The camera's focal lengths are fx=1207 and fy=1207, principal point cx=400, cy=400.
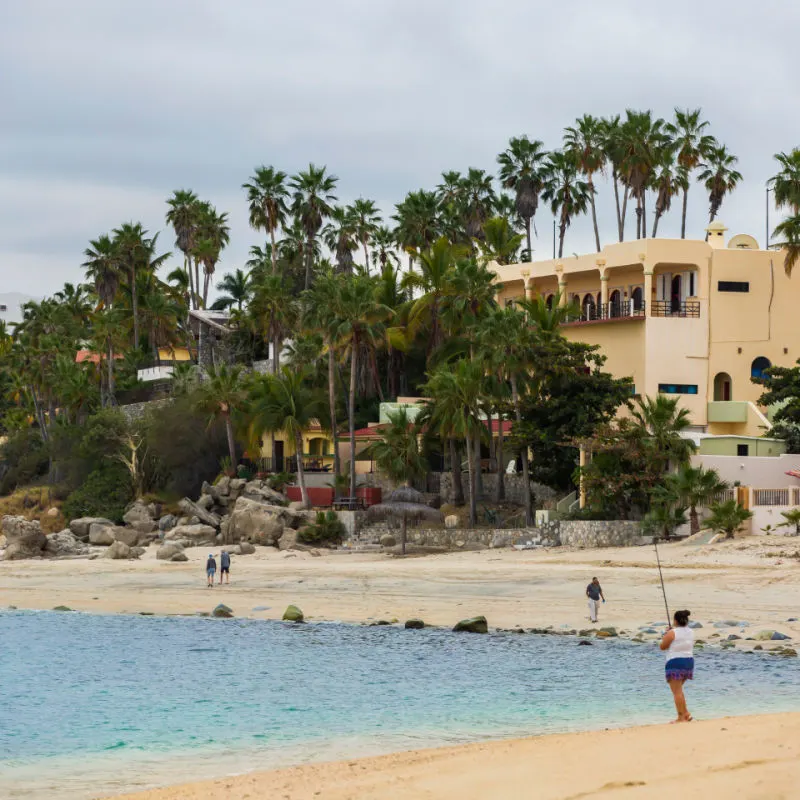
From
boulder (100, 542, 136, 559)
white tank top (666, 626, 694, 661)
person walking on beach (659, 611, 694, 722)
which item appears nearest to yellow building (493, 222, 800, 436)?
boulder (100, 542, 136, 559)

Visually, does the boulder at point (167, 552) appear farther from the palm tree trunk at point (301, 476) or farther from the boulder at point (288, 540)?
the palm tree trunk at point (301, 476)

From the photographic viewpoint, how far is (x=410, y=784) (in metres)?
11.5

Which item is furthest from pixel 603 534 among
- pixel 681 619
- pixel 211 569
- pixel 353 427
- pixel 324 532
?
pixel 681 619

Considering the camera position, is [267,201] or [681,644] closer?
[681,644]

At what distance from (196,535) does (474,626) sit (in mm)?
24820

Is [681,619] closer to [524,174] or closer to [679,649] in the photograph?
[679,649]

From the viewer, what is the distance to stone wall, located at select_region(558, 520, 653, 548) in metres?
39.6

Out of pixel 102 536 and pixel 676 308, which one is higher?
pixel 676 308

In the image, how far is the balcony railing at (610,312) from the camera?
5509 centimetres

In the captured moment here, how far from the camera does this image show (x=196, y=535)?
4956 cm

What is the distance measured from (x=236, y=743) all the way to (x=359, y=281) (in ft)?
120

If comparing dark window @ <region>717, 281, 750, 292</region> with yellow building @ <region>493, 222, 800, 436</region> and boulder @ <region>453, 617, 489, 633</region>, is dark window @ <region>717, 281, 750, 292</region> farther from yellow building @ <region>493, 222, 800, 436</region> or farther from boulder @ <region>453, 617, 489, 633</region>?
boulder @ <region>453, 617, 489, 633</region>

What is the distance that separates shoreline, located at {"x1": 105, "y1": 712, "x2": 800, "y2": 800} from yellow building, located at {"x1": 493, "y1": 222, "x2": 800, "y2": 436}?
41.4 metres

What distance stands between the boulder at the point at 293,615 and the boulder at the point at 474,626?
4.69m
